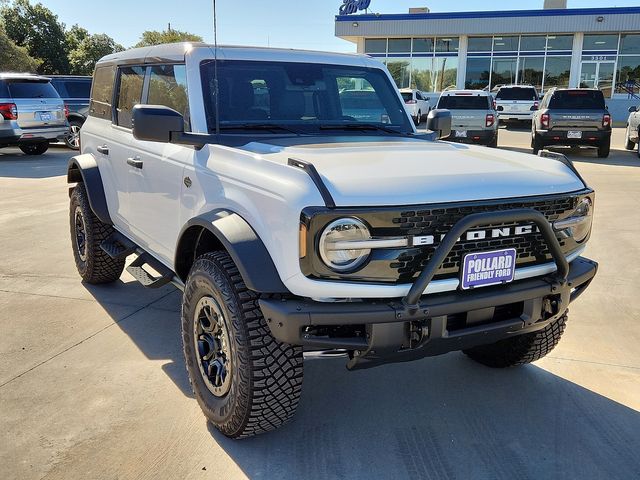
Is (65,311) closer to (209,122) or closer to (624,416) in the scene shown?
(209,122)

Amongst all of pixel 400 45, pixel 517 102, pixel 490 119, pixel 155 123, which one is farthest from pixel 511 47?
pixel 155 123

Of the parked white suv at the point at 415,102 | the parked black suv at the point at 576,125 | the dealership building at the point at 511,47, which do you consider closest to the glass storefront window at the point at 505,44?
the dealership building at the point at 511,47

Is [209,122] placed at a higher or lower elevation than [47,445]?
higher

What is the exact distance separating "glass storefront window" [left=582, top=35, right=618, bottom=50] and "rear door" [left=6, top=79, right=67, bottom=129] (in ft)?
91.6

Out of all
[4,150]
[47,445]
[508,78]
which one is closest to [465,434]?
[47,445]

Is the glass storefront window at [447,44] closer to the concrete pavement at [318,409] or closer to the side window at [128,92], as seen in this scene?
the concrete pavement at [318,409]

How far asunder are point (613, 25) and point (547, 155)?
32448 mm

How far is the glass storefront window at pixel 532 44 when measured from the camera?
32406mm

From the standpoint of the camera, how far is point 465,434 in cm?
309

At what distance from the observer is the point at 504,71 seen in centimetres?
3309

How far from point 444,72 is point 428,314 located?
33.8 m

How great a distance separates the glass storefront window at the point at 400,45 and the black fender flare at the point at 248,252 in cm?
3370

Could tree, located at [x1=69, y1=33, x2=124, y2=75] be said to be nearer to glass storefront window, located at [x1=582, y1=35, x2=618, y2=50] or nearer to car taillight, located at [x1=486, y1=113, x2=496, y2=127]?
glass storefront window, located at [x1=582, y1=35, x2=618, y2=50]

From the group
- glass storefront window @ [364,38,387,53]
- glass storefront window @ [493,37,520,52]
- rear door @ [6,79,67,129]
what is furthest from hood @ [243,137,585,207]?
glass storefront window @ [364,38,387,53]
